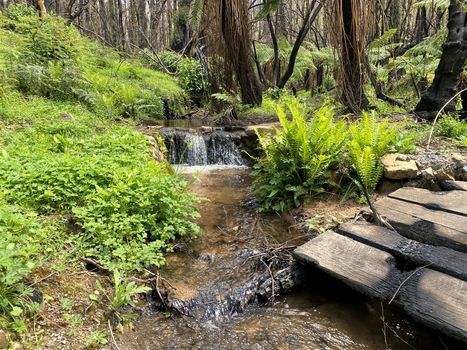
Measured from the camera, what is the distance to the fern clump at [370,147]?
373cm

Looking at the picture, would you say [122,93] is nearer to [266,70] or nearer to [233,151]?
[233,151]

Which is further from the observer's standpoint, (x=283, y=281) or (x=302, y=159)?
(x=302, y=159)

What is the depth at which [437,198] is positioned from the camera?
136 inches

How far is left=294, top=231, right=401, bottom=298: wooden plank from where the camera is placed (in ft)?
7.34

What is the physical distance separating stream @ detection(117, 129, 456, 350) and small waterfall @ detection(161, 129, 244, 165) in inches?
146

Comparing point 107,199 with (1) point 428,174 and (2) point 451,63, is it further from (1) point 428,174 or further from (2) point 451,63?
(2) point 451,63

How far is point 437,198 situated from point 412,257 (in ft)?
4.41

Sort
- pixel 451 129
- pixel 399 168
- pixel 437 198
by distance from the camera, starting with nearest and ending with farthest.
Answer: pixel 437 198 < pixel 399 168 < pixel 451 129

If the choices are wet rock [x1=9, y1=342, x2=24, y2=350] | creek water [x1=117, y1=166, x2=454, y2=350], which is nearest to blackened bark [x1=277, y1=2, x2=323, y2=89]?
creek water [x1=117, y1=166, x2=454, y2=350]

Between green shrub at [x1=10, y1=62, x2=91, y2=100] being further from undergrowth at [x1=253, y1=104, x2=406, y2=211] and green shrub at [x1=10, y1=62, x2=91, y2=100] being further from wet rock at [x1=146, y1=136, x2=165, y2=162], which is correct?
undergrowth at [x1=253, y1=104, x2=406, y2=211]

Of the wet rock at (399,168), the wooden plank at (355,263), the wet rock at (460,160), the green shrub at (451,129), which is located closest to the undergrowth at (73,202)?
the wooden plank at (355,263)

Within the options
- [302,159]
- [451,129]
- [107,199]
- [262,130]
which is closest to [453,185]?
[451,129]

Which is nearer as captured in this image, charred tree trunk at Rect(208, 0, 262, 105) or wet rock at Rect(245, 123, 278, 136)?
charred tree trunk at Rect(208, 0, 262, 105)

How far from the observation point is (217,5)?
248 inches
